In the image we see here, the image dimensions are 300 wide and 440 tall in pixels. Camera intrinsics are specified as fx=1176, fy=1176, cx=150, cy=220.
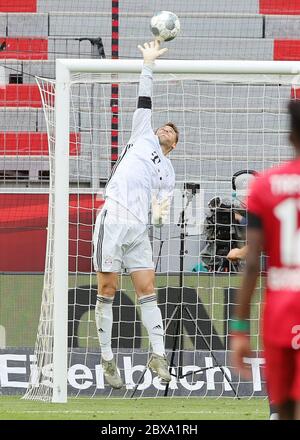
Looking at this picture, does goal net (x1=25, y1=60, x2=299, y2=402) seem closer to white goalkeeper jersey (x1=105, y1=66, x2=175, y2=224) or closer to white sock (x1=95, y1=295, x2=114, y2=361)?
white sock (x1=95, y1=295, x2=114, y2=361)

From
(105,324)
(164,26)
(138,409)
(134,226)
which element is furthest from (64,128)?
(138,409)

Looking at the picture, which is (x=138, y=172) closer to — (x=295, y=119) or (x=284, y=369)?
(x=295, y=119)

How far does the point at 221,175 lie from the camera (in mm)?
10773

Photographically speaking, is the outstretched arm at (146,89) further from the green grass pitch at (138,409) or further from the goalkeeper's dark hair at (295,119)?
the goalkeeper's dark hair at (295,119)

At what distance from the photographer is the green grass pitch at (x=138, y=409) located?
7.46 meters

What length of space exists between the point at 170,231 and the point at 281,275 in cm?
642

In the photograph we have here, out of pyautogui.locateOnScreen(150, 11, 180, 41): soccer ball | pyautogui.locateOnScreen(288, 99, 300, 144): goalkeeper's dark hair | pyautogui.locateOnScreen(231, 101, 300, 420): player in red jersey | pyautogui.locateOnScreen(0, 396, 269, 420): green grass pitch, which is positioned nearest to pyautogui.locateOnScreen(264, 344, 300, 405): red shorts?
pyautogui.locateOnScreen(231, 101, 300, 420): player in red jersey

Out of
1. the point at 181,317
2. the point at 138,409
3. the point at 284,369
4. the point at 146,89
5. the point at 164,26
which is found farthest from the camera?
the point at 181,317

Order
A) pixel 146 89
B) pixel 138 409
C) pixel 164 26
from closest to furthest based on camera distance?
→ 1. pixel 138 409
2. pixel 146 89
3. pixel 164 26

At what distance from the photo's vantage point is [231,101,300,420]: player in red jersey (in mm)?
4160

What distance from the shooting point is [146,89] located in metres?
8.73

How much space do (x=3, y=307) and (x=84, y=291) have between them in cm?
83

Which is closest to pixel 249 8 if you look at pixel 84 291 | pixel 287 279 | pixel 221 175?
pixel 221 175

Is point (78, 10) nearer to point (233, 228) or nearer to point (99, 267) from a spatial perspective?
point (233, 228)
